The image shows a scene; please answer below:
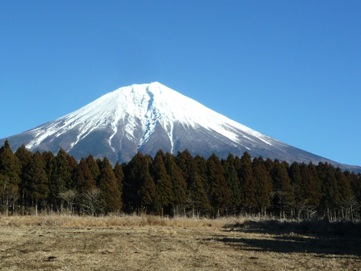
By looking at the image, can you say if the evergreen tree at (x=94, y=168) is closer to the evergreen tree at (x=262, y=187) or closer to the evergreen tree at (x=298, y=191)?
the evergreen tree at (x=262, y=187)

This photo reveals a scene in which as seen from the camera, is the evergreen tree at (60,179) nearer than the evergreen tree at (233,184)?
Yes

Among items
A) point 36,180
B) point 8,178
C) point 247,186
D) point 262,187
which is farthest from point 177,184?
point 8,178

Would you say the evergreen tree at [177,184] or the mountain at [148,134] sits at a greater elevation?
the mountain at [148,134]

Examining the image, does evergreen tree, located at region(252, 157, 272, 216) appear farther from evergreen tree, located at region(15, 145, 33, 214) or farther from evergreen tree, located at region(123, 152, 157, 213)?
evergreen tree, located at region(15, 145, 33, 214)

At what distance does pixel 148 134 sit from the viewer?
18025 centimetres

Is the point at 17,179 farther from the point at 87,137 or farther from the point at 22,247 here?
the point at 87,137

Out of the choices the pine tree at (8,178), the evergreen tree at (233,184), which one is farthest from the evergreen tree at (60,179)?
the evergreen tree at (233,184)

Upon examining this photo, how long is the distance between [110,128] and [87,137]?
48.1 feet

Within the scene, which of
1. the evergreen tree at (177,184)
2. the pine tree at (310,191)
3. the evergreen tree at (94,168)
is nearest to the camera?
the evergreen tree at (177,184)

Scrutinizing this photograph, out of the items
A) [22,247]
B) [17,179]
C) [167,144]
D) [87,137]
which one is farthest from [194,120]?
[22,247]

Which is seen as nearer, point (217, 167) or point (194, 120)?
point (217, 167)

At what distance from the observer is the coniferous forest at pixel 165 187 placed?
48.5 meters

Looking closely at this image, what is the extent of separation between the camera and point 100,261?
1113cm

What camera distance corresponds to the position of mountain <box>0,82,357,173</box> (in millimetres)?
155875
